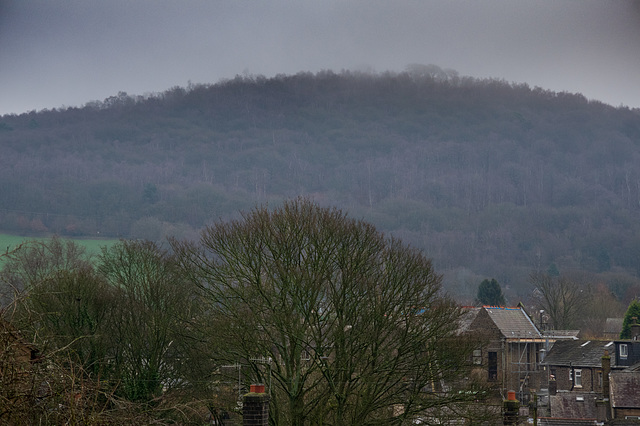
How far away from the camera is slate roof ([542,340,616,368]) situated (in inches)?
2665

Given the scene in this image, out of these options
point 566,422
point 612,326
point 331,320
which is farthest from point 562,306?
point 331,320

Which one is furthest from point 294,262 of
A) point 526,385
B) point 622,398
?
point 526,385

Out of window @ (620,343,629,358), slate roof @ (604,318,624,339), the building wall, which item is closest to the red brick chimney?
the building wall

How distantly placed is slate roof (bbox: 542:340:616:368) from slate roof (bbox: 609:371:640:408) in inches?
572

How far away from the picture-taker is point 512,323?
6962cm

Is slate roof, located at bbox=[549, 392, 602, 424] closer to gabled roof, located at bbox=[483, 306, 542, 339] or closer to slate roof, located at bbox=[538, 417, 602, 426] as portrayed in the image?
slate roof, located at bbox=[538, 417, 602, 426]

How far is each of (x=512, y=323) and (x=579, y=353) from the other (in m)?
6.36

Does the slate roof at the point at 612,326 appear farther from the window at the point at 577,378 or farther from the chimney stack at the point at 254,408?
the chimney stack at the point at 254,408

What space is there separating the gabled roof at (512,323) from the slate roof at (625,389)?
14.8 meters

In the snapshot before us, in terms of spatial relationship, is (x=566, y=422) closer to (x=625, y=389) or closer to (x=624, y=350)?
(x=625, y=389)

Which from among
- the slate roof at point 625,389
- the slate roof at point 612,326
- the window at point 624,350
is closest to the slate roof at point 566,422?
the slate roof at point 625,389

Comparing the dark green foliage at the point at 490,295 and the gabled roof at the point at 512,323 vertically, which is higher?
the dark green foliage at the point at 490,295

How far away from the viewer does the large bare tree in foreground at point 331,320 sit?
33.3 m

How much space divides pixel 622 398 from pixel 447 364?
21249mm
